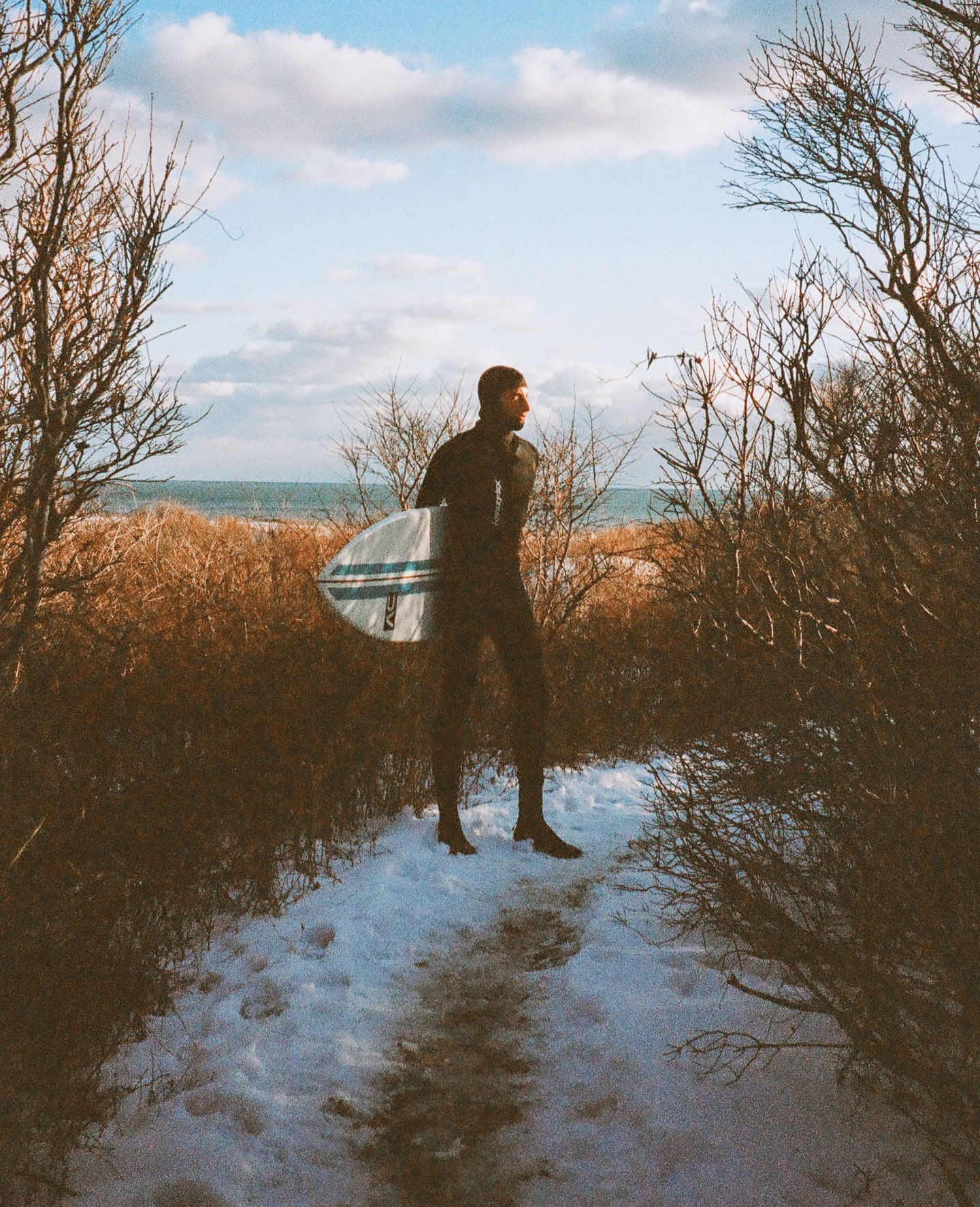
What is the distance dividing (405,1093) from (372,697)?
2.84 m

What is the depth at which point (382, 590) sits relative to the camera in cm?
571

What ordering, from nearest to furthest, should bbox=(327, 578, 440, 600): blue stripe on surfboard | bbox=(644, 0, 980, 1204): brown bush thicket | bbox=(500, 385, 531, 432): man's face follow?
bbox=(644, 0, 980, 1204): brown bush thicket, bbox=(500, 385, 531, 432): man's face, bbox=(327, 578, 440, 600): blue stripe on surfboard

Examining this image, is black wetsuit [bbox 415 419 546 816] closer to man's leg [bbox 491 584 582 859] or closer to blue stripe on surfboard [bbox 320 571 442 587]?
man's leg [bbox 491 584 582 859]

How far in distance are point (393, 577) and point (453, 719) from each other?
102 centimetres

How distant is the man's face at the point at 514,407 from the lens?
5.16 meters

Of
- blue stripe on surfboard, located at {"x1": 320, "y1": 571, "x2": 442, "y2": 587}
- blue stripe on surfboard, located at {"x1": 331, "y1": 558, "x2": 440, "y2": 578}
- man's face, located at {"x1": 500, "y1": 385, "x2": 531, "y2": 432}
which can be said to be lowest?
blue stripe on surfboard, located at {"x1": 320, "y1": 571, "x2": 442, "y2": 587}

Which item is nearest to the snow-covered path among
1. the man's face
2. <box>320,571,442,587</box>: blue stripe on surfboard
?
<box>320,571,442,587</box>: blue stripe on surfboard

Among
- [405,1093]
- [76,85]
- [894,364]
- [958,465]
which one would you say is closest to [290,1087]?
[405,1093]

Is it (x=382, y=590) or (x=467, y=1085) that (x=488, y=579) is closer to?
(x=382, y=590)

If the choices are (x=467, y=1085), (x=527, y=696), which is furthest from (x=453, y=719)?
(x=467, y=1085)

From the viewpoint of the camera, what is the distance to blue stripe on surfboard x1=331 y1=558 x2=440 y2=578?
18.7ft

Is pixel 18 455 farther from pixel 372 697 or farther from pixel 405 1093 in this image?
pixel 405 1093

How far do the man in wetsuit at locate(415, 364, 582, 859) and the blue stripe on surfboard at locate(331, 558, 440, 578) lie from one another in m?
0.45

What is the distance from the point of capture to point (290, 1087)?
3.17 m
